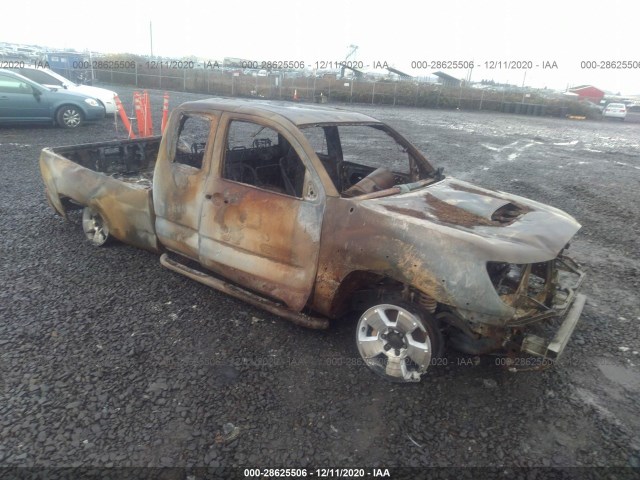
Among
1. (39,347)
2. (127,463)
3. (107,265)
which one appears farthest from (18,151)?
(127,463)

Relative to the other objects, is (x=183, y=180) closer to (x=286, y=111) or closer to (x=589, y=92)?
(x=286, y=111)

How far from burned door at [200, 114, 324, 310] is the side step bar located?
0.07 meters

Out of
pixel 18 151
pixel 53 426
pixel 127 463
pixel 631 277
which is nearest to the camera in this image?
pixel 127 463

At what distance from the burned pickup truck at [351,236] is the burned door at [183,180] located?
0.05 ft

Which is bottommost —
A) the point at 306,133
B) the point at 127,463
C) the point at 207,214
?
the point at 127,463

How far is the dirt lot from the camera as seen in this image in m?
2.54

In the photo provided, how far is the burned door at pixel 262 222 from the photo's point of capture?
3.35m

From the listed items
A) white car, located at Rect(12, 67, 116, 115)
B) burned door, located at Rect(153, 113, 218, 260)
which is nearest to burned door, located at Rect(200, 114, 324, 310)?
burned door, located at Rect(153, 113, 218, 260)

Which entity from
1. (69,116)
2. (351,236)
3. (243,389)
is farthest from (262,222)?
(69,116)

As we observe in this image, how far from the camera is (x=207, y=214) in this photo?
12.6 ft

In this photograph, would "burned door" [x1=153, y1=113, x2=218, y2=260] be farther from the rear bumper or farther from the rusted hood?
the rear bumper

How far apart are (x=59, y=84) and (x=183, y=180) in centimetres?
1216

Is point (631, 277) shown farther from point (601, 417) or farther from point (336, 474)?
point (336, 474)

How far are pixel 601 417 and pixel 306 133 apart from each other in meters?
2.94
